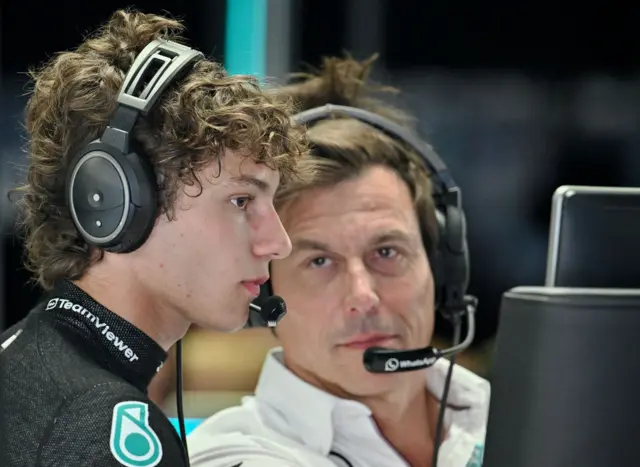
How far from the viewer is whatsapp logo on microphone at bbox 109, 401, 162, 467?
82cm

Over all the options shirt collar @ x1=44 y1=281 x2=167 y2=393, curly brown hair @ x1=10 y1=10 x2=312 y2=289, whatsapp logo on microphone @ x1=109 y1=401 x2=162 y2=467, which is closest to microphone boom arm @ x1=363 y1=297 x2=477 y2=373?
curly brown hair @ x1=10 y1=10 x2=312 y2=289

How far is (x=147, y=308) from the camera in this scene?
3.35 feet

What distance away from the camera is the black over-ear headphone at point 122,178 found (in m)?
0.97

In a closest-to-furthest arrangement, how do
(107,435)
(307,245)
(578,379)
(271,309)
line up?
1. (578,379)
2. (107,435)
3. (271,309)
4. (307,245)

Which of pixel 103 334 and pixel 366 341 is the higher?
pixel 103 334

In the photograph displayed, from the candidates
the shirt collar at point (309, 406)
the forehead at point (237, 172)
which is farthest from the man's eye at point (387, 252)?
the forehead at point (237, 172)

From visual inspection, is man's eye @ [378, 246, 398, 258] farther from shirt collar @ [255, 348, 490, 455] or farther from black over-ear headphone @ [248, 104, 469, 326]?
shirt collar @ [255, 348, 490, 455]

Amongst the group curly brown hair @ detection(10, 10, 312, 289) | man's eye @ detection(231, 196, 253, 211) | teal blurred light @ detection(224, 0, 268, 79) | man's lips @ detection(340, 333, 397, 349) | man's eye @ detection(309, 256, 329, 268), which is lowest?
man's lips @ detection(340, 333, 397, 349)

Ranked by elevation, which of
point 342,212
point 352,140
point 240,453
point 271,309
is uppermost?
point 352,140

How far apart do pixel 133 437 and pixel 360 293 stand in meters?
0.64

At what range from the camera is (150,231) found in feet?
3.25

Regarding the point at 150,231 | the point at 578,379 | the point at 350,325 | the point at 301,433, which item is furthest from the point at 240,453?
the point at 578,379

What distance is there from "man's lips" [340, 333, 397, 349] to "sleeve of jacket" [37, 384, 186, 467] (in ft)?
1.93

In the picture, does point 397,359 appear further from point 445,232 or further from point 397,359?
point 445,232
